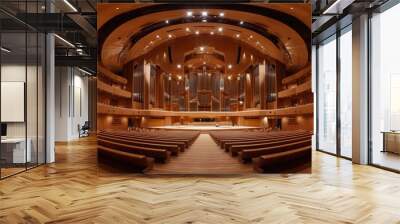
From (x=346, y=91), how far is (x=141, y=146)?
4704mm

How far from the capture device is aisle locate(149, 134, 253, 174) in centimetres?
458

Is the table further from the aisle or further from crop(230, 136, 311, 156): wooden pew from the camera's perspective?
crop(230, 136, 311, 156): wooden pew

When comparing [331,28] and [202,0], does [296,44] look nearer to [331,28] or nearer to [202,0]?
[202,0]

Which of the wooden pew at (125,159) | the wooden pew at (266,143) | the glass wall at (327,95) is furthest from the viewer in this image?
the glass wall at (327,95)

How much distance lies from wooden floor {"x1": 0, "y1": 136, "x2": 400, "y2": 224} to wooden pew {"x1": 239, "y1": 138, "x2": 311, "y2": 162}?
0.34 metres

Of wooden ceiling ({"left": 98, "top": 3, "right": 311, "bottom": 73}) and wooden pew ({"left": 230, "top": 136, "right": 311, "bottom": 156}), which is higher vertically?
wooden ceiling ({"left": 98, "top": 3, "right": 311, "bottom": 73})

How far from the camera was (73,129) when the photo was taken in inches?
486

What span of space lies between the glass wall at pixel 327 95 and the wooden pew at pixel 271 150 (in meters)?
3.02

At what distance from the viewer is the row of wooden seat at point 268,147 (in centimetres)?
454

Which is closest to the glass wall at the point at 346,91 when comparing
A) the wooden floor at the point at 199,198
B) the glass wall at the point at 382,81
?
the glass wall at the point at 382,81

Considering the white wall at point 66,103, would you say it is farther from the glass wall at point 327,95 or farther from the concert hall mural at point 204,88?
the glass wall at point 327,95

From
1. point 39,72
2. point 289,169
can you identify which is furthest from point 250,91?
point 39,72

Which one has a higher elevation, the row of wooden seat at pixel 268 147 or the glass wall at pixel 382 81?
the glass wall at pixel 382 81

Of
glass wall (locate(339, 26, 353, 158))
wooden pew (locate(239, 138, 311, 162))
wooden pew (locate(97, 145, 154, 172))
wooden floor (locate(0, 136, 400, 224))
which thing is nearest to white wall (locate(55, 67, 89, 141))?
wooden floor (locate(0, 136, 400, 224))
